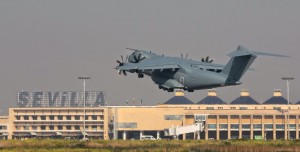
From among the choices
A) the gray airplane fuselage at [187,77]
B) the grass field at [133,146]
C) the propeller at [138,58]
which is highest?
the propeller at [138,58]

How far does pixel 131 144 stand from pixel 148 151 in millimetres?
23248

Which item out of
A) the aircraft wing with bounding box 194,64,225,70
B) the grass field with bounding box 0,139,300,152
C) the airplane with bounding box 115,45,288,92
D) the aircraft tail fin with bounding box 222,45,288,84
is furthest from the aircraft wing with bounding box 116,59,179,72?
the grass field with bounding box 0,139,300,152

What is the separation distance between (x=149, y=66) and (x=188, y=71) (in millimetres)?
6298

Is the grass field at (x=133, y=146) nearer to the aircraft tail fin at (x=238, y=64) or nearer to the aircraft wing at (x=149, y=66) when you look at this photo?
the aircraft tail fin at (x=238, y=64)

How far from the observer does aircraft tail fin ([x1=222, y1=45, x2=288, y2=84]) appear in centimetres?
Answer: 14288

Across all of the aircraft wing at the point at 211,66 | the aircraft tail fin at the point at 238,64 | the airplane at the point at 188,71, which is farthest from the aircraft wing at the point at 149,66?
the aircraft tail fin at the point at 238,64

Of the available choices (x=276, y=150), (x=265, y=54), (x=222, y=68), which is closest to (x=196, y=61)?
(x=222, y=68)

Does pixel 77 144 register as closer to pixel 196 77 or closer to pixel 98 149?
pixel 98 149

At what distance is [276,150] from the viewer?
13100 centimetres

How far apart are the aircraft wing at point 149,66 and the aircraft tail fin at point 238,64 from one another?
8686mm

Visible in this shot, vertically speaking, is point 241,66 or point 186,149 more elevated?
point 241,66

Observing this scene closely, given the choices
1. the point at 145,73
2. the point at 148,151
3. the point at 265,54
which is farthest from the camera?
the point at 145,73

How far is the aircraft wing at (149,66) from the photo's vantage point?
476ft

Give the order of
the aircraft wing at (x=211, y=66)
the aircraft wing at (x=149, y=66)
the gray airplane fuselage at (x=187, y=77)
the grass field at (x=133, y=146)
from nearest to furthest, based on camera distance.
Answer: the grass field at (x=133, y=146) < the gray airplane fuselage at (x=187, y=77) < the aircraft wing at (x=149, y=66) < the aircraft wing at (x=211, y=66)
